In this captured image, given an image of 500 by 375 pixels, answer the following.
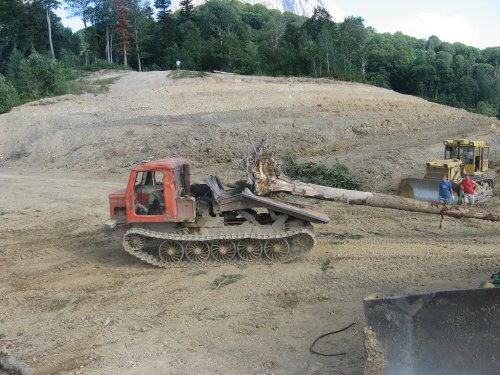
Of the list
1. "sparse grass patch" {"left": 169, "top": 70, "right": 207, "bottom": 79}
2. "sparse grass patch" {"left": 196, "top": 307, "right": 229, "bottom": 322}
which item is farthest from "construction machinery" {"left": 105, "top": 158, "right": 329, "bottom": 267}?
"sparse grass patch" {"left": 169, "top": 70, "right": 207, "bottom": 79}

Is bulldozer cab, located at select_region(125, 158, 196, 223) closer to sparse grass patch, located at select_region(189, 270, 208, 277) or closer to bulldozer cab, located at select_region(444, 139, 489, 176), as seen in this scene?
sparse grass patch, located at select_region(189, 270, 208, 277)

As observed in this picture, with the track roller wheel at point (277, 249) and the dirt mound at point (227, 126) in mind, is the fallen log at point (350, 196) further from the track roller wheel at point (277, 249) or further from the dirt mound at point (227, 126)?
the dirt mound at point (227, 126)

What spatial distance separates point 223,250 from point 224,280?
749mm

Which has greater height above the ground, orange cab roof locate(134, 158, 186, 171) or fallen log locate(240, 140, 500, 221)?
orange cab roof locate(134, 158, 186, 171)

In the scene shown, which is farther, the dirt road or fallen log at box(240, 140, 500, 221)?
fallen log at box(240, 140, 500, 221)

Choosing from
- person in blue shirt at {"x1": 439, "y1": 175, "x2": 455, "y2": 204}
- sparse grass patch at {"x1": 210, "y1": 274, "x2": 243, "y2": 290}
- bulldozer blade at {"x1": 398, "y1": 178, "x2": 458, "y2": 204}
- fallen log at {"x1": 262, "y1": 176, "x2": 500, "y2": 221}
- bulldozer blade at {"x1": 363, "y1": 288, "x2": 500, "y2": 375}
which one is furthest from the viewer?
bulldozer blade at {"x1": 398, "y1": 178, "x2": 458, "y2": 204}

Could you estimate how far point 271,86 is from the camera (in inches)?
1284

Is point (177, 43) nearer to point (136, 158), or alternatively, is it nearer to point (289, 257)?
point (136, 158)

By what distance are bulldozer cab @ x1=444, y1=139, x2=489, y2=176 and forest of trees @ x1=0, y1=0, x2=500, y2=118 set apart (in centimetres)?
2336

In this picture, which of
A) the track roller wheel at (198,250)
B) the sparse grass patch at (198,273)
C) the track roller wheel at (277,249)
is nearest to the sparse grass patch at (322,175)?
the track roller wheel at (277,249)

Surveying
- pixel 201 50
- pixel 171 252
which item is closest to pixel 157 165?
pixel 171 252

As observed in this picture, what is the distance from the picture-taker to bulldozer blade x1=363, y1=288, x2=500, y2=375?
5199 millimetres

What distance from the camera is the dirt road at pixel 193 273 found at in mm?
6605

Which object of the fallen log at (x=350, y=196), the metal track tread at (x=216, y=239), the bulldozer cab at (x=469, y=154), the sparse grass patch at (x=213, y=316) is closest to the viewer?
the sparse grass patch at (x=213, y=316)
